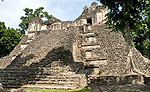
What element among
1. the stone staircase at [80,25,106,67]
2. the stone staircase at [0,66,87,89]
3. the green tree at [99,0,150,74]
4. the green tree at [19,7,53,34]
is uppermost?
the green tree at [19,7,53,34]

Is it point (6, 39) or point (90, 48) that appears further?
point (6, 39)

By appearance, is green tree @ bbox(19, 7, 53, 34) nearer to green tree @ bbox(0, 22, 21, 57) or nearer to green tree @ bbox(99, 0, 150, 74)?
green tree @ bbox(0, 22, 21, 57)

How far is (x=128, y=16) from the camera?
6137 millimetres

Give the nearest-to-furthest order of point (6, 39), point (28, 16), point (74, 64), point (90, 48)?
point (74, 64), point (90, 48), point (6, 39), point (28, 16)

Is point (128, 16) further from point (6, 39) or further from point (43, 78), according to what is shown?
point (6, 39)

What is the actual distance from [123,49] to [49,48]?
6266 millimetres

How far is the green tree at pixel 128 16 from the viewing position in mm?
5833

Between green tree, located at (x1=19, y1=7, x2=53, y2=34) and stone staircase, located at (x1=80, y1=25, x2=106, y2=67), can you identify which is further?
green tree, located at (x1=19, y1=7, x2=53, y2=34)

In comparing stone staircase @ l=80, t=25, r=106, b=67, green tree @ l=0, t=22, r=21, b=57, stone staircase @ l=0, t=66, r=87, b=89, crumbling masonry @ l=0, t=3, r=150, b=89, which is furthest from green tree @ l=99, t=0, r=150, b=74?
green tree @ l=0, t=22, r=21, b=57

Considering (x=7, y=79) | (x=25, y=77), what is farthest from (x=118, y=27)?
(x=7, y=79)

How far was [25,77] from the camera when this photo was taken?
6820 millimetres

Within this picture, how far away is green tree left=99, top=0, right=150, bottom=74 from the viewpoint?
5.83 meters

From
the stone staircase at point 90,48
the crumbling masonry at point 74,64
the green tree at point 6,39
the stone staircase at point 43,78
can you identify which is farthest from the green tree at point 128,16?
the green tree at point 6,39

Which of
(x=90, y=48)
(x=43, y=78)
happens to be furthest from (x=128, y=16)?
(x=43, y=78)
